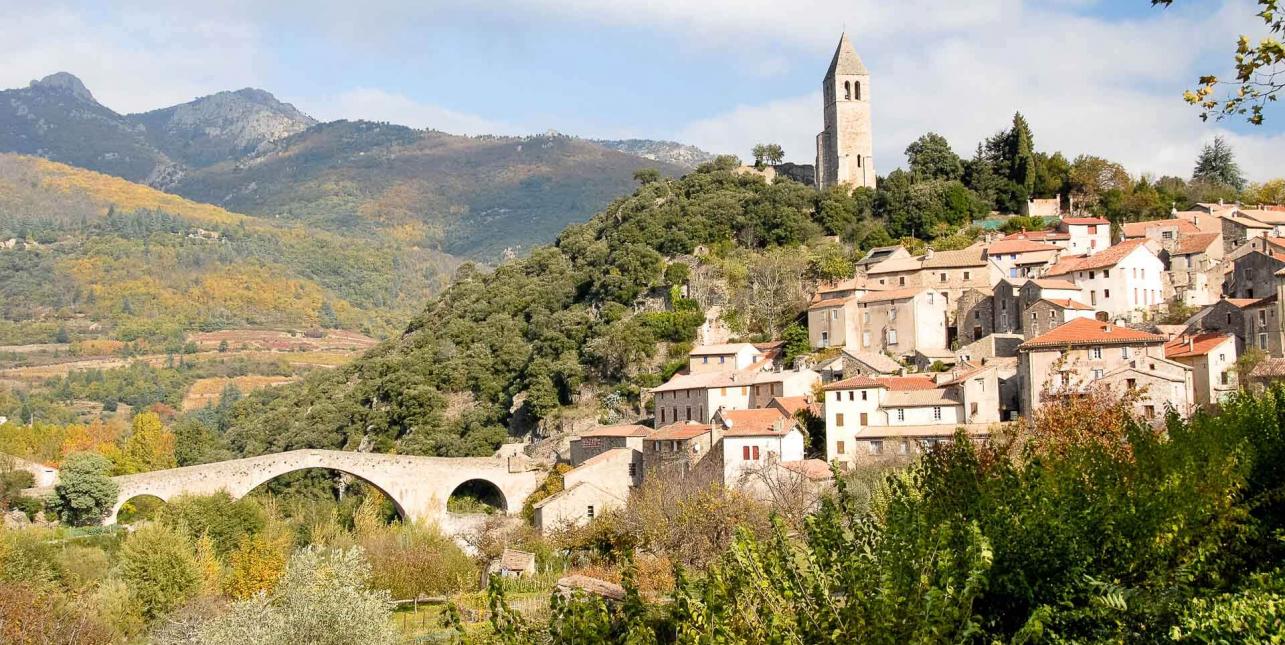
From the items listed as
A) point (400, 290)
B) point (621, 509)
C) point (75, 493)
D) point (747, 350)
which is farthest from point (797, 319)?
point (400, 290)

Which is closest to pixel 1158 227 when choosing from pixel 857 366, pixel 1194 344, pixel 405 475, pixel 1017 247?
pixel 1017 247

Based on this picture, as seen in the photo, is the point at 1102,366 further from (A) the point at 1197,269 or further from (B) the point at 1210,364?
(A) the point at 1197,269

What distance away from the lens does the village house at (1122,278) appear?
170 ft

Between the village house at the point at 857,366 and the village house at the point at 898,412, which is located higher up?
the village house at the point at 857,366

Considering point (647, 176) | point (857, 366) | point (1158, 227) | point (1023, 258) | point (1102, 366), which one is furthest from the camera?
point (647, 176)

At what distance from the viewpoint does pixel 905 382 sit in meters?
47.0

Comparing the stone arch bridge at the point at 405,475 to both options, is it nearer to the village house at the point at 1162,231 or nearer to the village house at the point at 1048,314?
the village house at the point at 1048,314

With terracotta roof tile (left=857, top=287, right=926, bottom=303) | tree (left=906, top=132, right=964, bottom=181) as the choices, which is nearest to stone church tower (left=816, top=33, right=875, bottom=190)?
tree (left=906, top=132, right=964, bottom=181)

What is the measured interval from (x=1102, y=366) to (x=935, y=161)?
29101 mm

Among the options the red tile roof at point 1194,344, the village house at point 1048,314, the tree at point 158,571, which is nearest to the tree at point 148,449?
the tree at point 158,571

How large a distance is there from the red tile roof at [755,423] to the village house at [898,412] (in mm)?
1557

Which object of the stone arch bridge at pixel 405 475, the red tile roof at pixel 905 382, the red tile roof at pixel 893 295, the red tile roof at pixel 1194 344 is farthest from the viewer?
the stone arch bridge at pixel 405 475

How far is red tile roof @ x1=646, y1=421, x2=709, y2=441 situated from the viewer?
47.6m

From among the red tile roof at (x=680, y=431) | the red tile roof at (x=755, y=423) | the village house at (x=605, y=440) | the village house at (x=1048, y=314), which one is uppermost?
the village house at (x=1048, y=314)
